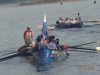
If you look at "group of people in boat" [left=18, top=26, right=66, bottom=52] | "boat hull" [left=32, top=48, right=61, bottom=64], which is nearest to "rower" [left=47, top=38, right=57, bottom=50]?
"group of people in boat" [left=18, top=26, right=66, bottom=52]

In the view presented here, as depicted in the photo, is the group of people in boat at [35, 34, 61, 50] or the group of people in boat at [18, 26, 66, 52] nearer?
the group of people in boat at [35, 34, 61, 50]

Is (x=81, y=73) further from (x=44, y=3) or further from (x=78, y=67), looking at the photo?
(x=44, y=3)

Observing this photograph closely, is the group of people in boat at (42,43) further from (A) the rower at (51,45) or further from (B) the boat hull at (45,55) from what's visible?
(B) the boat hull at (45,55)

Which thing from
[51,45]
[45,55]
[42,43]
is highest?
[42,43]

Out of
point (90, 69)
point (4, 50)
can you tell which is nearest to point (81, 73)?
point (90, 69)

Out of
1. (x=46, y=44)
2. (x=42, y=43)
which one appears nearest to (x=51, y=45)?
(x=46, y=44)

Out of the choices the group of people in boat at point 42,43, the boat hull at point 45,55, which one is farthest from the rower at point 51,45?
the boat hull at point 45,55

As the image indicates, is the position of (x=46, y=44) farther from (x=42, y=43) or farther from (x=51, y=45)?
(x=51, y=45)

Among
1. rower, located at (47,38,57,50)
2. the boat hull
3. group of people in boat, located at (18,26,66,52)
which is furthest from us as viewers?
rower, located at (47,38,57,50)

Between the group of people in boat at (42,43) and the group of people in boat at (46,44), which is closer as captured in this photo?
the group of people in boat at (46,44)

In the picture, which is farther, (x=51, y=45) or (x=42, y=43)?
(x=51, y=45)

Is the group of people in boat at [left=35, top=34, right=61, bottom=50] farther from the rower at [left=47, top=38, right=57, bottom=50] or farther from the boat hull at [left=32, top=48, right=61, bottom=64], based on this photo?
the boat hull at [left=32, top=48, right=61, bottom=64]

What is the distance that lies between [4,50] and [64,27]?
1993cm

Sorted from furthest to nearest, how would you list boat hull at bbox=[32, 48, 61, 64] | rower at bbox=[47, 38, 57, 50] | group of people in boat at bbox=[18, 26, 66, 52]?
rower at bbox=[47, 38, 57, 50] → group of people in boat at bbox=[18, 26, 66, 52] → boat hull at bbox=[32, 48, 61, 64]
